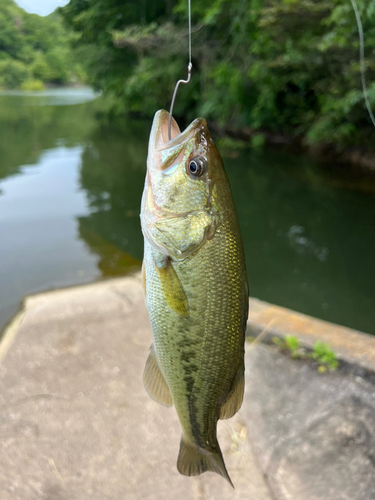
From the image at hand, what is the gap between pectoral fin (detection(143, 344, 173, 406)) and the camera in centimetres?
148

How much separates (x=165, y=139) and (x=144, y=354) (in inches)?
98.3

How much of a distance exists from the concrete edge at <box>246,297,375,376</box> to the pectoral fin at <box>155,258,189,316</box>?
7.06ft

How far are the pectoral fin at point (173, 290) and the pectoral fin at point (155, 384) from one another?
31cm

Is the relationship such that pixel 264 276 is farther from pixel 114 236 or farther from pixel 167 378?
pixel 167 378

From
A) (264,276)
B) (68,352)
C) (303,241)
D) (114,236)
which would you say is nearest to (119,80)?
(114,236)

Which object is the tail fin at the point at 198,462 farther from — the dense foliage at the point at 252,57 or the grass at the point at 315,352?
the dense foliage at the point at 252,57

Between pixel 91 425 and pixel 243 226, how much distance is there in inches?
236

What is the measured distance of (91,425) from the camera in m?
2.77

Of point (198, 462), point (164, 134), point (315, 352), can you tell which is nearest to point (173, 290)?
point (164, 134)

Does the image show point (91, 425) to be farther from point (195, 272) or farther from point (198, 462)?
point (195, 272)

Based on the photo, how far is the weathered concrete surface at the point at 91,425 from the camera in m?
2.35

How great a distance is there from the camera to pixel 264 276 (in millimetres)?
6059

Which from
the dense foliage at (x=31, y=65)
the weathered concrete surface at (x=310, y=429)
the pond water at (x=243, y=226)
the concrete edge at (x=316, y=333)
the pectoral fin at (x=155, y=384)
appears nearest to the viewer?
the pectoral fin at (x=155, y=384)

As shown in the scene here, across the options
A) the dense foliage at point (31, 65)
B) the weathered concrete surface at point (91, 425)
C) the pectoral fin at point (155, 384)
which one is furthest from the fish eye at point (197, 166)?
the dense foliage at point (31, 65)
